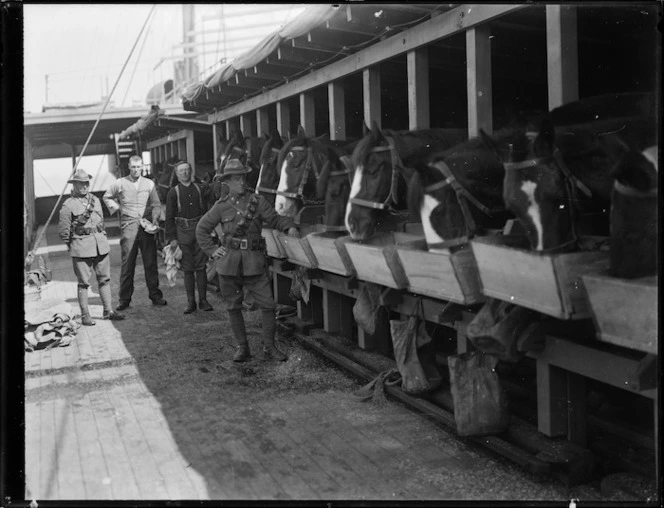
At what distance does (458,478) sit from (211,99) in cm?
835

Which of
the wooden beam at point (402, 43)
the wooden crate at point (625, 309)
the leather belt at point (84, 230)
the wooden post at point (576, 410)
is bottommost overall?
the wooden post at point (576, 410)

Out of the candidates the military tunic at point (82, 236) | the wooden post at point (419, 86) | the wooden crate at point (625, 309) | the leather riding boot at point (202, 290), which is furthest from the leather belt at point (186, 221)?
the wooden crate at point (625, 309)

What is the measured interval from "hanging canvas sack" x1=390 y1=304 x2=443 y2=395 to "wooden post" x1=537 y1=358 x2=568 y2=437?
104cm

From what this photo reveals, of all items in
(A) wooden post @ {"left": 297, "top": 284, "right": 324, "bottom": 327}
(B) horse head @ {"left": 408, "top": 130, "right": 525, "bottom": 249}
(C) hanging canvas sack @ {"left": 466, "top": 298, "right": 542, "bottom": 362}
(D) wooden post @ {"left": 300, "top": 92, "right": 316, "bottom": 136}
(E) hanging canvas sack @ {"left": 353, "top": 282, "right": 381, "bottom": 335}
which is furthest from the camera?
(D) wooden post @ {"left": 300, "top": 92, "right": 316, "bottom": 136}

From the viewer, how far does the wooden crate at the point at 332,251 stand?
19.1ft

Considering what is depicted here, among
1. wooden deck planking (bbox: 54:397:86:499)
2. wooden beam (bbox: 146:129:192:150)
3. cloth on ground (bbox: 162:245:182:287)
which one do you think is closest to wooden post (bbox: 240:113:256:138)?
cloth on ground (bbox: 162:245:182:287)

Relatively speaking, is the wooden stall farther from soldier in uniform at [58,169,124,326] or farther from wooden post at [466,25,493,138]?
soldier in uniform at [58,169,124,326]

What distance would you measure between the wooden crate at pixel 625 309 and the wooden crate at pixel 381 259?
182 centimetres

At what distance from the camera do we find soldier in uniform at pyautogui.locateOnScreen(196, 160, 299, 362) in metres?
6.63

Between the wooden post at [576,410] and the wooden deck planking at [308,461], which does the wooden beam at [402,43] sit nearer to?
the wooden post at [576,410]

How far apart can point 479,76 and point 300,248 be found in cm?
257

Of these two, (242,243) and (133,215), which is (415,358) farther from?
(133,215)
